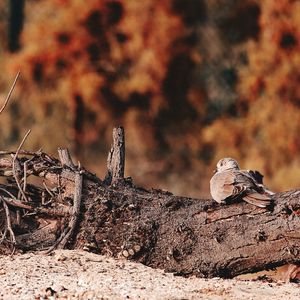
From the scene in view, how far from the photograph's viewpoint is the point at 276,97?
1151cm

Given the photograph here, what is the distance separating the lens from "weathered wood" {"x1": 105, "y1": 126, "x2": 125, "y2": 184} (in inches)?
203

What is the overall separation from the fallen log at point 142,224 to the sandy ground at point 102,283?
13 centimetres

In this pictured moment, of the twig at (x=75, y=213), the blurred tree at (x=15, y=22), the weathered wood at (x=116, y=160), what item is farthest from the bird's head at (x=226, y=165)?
the blurred tree at (x=15, y=22)

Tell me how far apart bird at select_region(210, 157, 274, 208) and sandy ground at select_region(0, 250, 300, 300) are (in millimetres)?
468

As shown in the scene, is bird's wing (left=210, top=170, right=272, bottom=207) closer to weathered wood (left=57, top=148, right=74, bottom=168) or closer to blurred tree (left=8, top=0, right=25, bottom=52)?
weathered wood (left=57, top=148, right=74, bottom=168)

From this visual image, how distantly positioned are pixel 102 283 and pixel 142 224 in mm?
713

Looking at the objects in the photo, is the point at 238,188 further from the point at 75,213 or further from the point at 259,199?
the point at 75,213

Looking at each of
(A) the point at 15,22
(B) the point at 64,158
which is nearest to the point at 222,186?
(B) the point at 64,158

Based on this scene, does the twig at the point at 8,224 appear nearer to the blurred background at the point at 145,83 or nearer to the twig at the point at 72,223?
the twig at the point at 72,223

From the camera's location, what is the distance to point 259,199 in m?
4.55

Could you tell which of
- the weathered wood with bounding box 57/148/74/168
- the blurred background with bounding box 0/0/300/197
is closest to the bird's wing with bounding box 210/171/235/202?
the weathered wood with bounding box 57/148/74/168

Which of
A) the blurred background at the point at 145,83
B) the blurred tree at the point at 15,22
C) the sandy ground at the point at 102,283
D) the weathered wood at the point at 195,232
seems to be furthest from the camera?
the blurred tree at the point at 15,22

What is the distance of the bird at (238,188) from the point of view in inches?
179

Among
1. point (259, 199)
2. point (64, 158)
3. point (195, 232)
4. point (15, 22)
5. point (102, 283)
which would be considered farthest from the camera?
point (15, 22)
